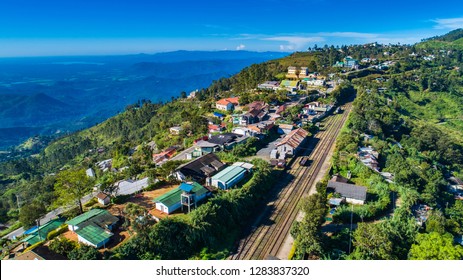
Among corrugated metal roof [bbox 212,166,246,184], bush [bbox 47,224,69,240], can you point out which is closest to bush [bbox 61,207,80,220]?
bush [bbox 47,224,69,240]

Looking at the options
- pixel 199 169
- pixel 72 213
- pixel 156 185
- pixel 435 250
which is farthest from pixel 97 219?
pixel 435 250

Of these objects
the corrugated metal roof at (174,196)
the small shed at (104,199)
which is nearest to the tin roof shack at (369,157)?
the corrugated metal roof at (174,196)

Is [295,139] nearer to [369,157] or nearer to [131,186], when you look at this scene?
[369,157]

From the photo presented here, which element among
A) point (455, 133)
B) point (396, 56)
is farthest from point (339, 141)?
point (396, 56)

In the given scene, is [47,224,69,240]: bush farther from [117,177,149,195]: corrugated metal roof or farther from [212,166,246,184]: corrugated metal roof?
[212,166,246,184]: corrugated metal roof

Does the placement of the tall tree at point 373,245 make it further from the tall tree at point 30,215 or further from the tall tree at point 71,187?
the tall tree at point 30,215
